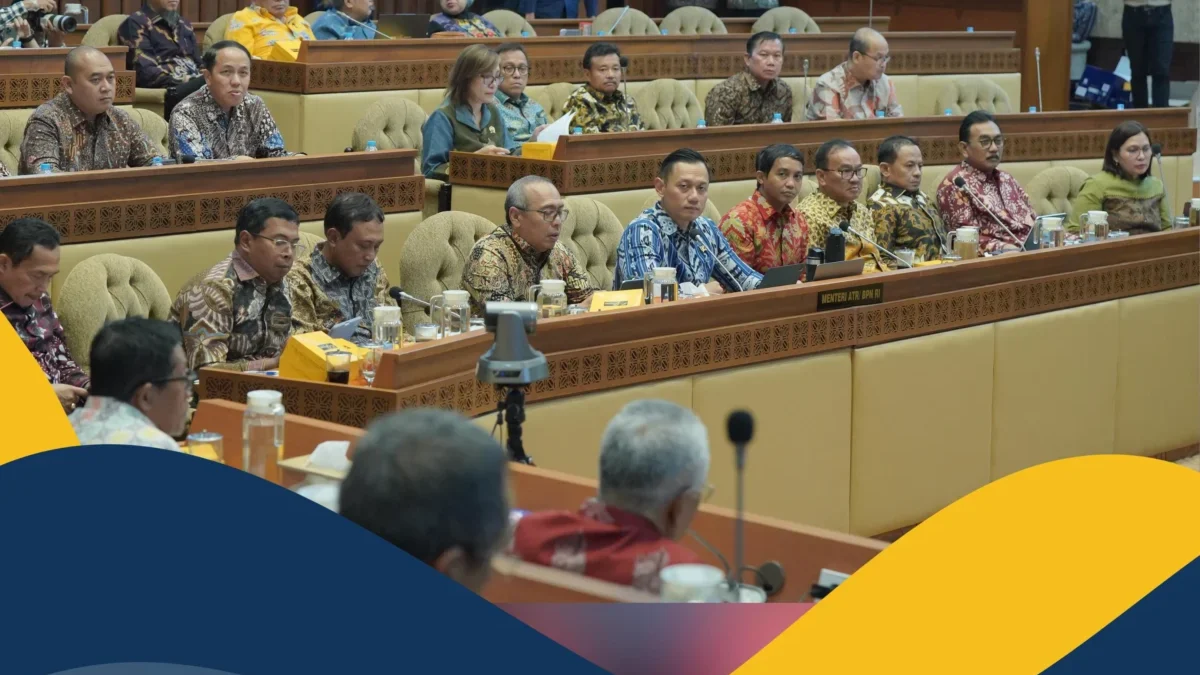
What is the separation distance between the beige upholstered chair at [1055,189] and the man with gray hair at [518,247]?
275 cm

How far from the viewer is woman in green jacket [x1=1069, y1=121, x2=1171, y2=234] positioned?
633cm

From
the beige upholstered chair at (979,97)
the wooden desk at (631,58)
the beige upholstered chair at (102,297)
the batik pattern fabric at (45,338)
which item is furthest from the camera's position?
the beige upholstered chair at (979,97)

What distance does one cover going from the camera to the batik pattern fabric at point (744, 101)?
7.81 meters

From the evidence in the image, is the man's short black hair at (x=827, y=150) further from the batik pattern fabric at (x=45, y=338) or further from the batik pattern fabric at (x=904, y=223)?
the batik pattern fabric at (x=45, y=338)

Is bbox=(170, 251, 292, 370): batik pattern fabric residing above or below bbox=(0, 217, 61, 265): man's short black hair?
below

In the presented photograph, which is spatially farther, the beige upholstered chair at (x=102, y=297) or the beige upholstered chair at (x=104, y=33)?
the beige upholstered chair at (x=104, y=33)

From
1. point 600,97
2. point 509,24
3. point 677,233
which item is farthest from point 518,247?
point 509,24

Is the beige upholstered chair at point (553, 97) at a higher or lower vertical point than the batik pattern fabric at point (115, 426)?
higher

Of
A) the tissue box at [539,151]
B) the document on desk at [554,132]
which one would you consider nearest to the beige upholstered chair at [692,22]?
the document on desk at [554,132]

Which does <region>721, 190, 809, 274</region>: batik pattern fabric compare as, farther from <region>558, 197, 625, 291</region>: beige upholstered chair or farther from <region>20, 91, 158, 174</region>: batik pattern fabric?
<region>20, 91, 158, 174</region>: batik pattern fabric

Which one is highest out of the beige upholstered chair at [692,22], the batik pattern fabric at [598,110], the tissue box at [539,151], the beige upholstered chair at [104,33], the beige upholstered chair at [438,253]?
the beige upholstered chair at [692,22]

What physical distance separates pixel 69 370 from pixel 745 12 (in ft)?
28.0

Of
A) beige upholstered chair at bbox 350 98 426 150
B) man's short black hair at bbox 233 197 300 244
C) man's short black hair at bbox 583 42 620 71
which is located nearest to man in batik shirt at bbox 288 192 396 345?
man's short black hair at bbox 233 197 300 244

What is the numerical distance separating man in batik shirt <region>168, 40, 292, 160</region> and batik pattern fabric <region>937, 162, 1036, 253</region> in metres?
2.44
